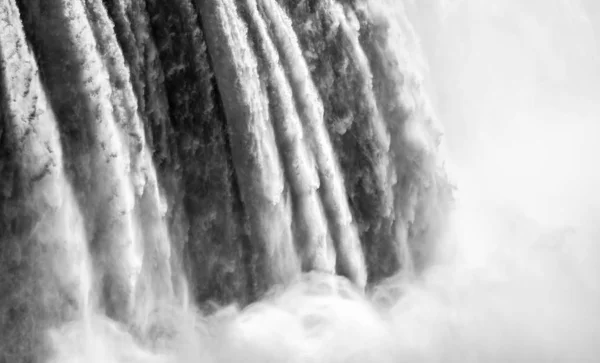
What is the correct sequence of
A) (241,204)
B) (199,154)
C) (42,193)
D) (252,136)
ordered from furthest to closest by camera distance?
(241,204), (252,136), (199,154), (42,193)

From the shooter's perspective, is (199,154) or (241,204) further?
(241,204)

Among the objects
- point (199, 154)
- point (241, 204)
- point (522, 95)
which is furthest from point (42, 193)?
point (522, 95)

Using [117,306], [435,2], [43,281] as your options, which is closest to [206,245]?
[117,306]

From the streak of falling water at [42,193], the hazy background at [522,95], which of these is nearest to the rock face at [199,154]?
the streak of falling water at [42,193]

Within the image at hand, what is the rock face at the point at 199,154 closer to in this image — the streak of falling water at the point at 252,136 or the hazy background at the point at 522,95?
the streak of falling water at the point at 252,136

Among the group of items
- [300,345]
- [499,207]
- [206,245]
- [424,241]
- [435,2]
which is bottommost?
[300,345]

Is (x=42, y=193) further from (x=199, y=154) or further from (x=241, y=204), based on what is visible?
(x=241, y=204)

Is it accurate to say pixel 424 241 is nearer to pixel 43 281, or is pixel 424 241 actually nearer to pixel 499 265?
pixel 499 265
